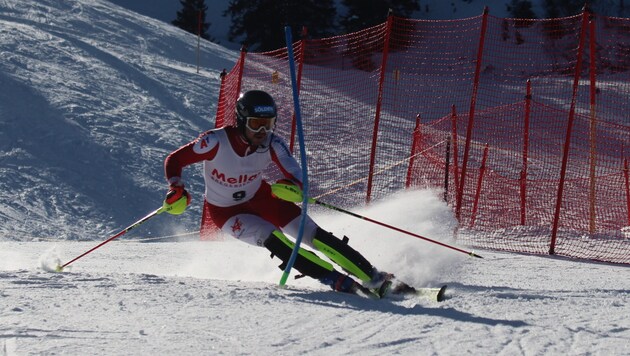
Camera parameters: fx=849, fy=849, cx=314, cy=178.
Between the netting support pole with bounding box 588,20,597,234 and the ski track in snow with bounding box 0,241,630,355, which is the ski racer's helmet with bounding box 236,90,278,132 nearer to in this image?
the ski track in snow with bounding box 0,241,630,355

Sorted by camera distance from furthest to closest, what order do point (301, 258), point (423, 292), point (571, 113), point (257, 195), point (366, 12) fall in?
point (366, 12)
point (571, 113)
point (257, 195)
point (301, 258)
point (423, 292)

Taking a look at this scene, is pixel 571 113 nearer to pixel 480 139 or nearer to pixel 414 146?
pixel 414 146

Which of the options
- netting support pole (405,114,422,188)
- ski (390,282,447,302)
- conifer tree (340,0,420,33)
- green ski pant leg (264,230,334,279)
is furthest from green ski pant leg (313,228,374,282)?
conifer tree (340,0,420,33)

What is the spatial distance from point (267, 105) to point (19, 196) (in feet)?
29.2

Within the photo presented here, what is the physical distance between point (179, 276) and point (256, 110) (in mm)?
1495

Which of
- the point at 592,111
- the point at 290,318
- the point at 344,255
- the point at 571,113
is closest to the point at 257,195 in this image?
the point at 344,255

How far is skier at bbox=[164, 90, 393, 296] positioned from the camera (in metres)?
6.10

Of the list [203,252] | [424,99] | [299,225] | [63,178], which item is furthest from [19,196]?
[424,99]

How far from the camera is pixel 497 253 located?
945 cm

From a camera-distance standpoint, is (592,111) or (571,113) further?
(592,111)

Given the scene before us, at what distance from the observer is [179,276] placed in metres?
6.71

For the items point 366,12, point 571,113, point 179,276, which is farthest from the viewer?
point 366,12

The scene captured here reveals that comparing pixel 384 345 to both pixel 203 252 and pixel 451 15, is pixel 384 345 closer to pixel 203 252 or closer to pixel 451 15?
pixel 203 252

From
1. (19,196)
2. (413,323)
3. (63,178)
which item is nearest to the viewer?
(413,323)
